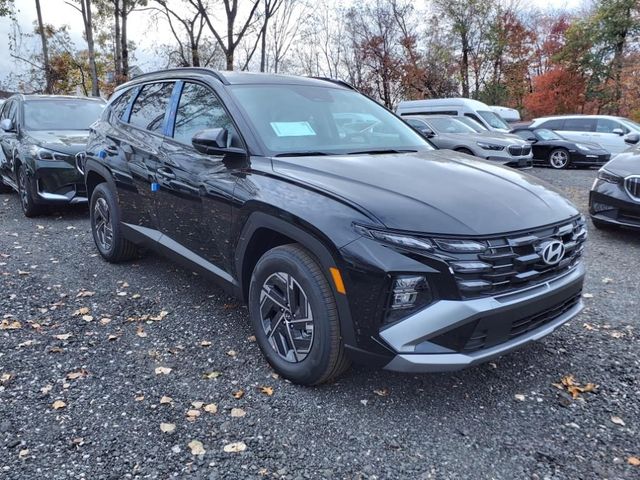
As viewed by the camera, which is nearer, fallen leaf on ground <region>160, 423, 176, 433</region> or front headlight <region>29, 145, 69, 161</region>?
fallen leaf on ground <region>160, 423, 176, 433</region>

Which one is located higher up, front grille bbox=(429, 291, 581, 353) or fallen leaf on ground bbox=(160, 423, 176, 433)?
front grille bbox=(429, 291, 581, 353)

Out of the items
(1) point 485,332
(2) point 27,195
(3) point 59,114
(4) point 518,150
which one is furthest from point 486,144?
(1) point 485,332

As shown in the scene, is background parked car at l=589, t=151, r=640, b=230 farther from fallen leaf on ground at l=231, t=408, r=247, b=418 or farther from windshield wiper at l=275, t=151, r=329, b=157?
fallen leaf on ground at l=231, t=408, r=247, b=418

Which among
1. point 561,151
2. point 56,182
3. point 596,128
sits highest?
point 596,128

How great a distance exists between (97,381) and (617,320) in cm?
362

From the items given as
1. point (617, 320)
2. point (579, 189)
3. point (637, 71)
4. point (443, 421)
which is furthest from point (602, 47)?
point (443, 421)

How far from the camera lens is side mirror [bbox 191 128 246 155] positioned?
9.57 ft

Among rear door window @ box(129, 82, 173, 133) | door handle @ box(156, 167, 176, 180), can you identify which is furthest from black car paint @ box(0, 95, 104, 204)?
door handle @ box(156, 167, 176, 180)

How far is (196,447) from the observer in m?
2.32

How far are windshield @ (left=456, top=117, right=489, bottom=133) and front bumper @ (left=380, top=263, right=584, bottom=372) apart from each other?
1092 centimetres

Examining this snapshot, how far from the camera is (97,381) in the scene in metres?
2.86

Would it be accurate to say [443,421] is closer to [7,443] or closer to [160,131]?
[7,443]

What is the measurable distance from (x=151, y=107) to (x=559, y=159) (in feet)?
43.0

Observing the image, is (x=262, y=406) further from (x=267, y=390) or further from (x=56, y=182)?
(x=56, y=182)
